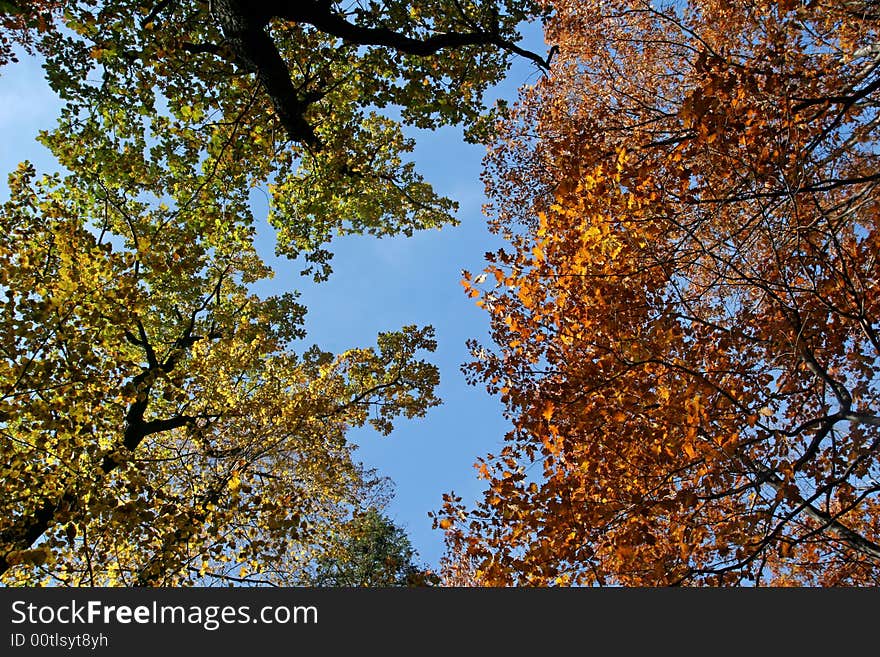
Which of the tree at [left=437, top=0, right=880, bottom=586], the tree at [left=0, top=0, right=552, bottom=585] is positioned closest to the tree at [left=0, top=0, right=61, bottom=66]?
the tree at [left=0, top=0, right=552, bottom=585]

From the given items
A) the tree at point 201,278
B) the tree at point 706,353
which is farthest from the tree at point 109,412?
the tree at point 706,353

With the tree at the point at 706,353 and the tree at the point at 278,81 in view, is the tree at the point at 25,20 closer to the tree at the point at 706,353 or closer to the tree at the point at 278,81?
the tree at the point at 278,81

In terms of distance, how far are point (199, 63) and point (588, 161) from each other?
21.8 ft

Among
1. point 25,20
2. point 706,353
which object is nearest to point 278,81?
point 25,20

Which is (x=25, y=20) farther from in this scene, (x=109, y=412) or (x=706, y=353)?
(x=706, y=353)

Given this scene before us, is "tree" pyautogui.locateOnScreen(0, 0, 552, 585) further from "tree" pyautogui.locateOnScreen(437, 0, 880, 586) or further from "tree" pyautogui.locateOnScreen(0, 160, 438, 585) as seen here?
"tree" pyautogui.locateOnScreen(437, 0, 880, 586)

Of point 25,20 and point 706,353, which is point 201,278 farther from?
point 706,353

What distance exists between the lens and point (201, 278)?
39.6 feet

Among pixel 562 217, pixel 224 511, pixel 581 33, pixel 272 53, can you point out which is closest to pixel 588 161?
pixel 562 217

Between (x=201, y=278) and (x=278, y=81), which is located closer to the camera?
(x=278, y=81)

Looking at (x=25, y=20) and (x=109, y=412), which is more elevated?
(x=25, y=20)

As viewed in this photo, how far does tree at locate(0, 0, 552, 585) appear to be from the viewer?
617 cm

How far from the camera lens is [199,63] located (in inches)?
328

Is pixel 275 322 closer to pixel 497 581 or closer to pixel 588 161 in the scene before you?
pixel 588 161
